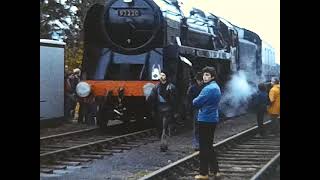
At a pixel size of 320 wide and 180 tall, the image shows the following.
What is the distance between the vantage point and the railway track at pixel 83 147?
408 cm

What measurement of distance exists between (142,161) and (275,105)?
1117mm

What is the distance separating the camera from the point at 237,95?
420cm

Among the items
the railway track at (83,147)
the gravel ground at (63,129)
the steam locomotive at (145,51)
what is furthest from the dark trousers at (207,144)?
the gravel ground at (63,129)

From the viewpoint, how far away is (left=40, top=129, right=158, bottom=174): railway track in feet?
13.4

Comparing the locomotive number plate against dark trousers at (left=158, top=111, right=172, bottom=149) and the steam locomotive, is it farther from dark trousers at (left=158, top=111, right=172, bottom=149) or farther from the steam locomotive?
dark trousers at (left=158, top=111, right=172, bottom=149)

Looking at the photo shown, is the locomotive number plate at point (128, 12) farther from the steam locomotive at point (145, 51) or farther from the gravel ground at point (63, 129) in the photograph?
the gravel ground at point (63, 129)

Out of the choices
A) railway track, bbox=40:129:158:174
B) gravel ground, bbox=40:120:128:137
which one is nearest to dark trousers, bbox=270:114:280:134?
railway track, bbox=40:129:158:174

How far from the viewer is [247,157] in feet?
13.7

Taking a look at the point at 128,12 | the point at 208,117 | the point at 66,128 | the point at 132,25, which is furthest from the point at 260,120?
the point at 128,12

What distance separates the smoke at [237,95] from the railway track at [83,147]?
0.65m

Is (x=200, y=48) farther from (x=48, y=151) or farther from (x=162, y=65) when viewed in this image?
(x=48, y=151)
